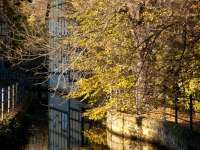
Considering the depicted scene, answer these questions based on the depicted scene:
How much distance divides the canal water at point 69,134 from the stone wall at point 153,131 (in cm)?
26

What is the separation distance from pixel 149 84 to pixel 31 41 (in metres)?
4.92

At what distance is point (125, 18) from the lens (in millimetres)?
19359

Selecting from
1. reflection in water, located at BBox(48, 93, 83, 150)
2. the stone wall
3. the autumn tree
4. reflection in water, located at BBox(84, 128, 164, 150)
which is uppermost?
the autumn tree

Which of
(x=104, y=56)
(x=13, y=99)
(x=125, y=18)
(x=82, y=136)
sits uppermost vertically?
(x=125, y=18)

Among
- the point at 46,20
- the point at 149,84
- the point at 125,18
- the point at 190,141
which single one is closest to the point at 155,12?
the point at 125,18

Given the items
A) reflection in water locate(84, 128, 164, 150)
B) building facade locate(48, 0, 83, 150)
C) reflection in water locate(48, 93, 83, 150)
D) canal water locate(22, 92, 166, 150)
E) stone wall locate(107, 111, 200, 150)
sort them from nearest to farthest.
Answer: stone wall locate(107, 111, 200, 150) < reflection in water locate(84, 128, 164, 150) < canal water locate(22, 92, 166, 150) < building facade locate(48, 0, 83, 150) < reflection in water locate(48, 93, 83, 150)

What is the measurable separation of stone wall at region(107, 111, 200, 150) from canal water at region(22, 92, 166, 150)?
0.26 metres

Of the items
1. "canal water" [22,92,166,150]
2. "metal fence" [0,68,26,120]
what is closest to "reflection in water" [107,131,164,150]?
"canal water" [22,92,166,150]

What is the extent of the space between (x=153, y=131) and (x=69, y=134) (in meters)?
A: 6.25

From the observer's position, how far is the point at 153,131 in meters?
18.4

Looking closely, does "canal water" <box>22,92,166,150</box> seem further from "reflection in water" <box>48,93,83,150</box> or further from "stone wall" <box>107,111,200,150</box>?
"stone wall" <box>107,111,200,150</box>

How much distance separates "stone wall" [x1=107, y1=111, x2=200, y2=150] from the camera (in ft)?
50.9

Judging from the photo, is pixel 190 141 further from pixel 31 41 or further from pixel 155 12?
pixel 31 41

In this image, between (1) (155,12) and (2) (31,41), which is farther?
(2) (31,41)
